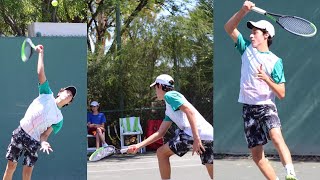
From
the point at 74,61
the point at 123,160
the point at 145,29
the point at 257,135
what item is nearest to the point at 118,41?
the point at 145,29

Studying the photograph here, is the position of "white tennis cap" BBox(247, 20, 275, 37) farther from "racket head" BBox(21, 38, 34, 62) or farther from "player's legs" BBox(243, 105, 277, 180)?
"racket head" BBox(21, 38, 34, 62)

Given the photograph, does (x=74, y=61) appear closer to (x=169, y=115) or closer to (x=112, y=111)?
(x=169, y=115)


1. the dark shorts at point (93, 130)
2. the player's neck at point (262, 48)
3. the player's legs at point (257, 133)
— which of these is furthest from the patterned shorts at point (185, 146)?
the dark shorts at point (93, 130)

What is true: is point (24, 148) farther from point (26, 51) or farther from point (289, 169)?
point (289, 169)

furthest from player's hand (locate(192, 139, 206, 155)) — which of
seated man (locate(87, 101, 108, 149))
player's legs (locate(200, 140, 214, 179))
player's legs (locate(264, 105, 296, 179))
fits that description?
seated man (locate(87, 101, 108, 149))

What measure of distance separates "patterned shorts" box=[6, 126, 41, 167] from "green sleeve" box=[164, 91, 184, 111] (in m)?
1.46

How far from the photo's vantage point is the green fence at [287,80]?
5895 millimetres

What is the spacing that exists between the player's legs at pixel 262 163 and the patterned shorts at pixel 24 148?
7.34 feet

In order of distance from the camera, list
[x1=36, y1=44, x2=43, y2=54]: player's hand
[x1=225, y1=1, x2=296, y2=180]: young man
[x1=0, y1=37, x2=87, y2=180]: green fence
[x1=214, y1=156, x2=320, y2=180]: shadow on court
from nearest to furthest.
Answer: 1. [x1=225, y1=1, x2=296, y2=180]: young man
2. [x1=214, y1=156, x2=320, y2=180]: shadow on court
3. [x1=36, y1=44, x2=43, y2=54]: player's hand
4. [x1=0, y1=37, x2=87, y2=180]: green fence

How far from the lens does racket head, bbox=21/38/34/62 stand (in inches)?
264

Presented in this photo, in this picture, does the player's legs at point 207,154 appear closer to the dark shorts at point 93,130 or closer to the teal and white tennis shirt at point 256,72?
the teal and white tennis shirt at point 256,72

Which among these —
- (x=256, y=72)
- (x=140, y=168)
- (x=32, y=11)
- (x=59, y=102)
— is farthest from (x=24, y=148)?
(x=32, y=11)

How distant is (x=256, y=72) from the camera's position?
5254 millimetres

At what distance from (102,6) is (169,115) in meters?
11.0
